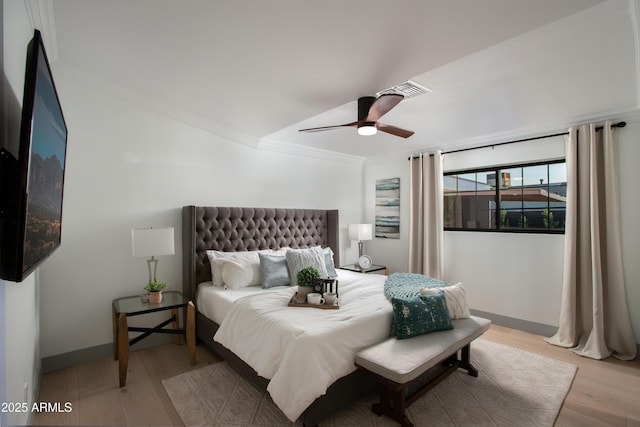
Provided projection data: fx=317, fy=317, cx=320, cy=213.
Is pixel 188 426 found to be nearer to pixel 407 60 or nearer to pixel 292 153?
pixel 407 60

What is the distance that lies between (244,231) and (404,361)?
2537 millimetres

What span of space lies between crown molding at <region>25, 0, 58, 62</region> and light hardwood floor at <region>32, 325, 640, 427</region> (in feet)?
8.23

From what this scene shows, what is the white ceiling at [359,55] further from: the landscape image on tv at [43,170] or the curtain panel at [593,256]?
the landscape image on tv at [43,170]

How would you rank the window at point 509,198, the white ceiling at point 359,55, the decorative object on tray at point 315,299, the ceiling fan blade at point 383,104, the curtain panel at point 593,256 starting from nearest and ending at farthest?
the white ceiling at point 359,55, the ceiling fan blade at point 383,104, the decorative object on tray at point 315,299, the curtain panel at point 593,256, the window at point 509,198

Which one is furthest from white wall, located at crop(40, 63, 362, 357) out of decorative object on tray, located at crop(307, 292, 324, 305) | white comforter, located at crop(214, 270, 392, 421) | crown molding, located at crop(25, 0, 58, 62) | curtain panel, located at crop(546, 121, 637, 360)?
curtain panel, located at crop(546, 121, 637, 360)

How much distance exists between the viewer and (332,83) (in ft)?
8.43

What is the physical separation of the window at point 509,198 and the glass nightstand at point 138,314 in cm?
358

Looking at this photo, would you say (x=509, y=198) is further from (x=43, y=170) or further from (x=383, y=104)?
(x=43, y=170)

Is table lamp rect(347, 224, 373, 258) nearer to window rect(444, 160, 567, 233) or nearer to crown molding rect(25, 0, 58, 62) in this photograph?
window rect(444, 160, 567, 233)

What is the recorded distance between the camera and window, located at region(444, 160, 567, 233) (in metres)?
3.76

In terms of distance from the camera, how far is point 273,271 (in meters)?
3.38

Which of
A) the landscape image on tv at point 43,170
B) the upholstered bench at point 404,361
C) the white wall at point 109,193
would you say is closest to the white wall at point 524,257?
the upholstered bench at point 404,361

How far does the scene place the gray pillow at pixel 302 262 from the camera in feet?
11.4

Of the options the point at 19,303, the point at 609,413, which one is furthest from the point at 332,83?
the point at 609,413
